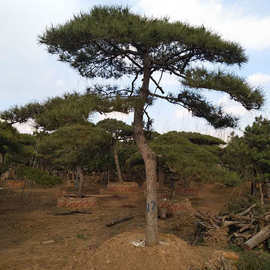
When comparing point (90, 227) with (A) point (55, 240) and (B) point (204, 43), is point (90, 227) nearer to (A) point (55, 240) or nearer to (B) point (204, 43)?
(A) point (55, 240)

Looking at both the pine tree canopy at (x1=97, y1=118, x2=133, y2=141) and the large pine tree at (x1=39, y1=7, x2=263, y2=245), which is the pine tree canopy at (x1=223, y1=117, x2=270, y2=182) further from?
the pine tree canopy at (x1=97, y1=118, x2=133, y2=141)

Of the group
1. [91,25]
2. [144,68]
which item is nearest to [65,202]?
[144,68]

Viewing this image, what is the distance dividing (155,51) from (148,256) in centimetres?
440

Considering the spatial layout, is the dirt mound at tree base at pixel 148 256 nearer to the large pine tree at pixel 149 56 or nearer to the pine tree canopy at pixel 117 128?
the large pine tree at pixel 149 56

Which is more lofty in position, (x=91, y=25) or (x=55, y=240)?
(x=91, y=25)

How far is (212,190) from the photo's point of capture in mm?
19703

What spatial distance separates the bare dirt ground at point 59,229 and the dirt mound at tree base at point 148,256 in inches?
15.8

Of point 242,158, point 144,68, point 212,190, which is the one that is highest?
point 144,68

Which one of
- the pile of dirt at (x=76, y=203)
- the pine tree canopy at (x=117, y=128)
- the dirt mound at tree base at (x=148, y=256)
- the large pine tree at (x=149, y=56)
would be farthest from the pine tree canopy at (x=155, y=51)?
the pine tree canopy at (x=117, y=128)

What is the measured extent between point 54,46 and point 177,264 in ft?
17.4

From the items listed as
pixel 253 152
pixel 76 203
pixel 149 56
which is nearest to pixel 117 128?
pixel 76 203

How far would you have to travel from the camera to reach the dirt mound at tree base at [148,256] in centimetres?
532

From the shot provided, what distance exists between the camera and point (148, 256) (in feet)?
18.2

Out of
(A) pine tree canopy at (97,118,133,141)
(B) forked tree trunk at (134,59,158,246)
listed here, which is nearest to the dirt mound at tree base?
(B) forked tree trunk at (134,59,158,246)
